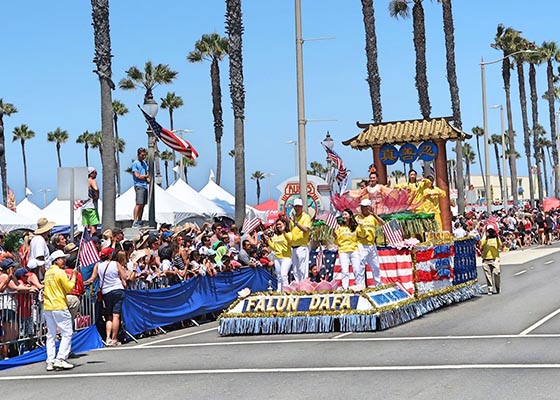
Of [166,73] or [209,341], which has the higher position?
[166,73]

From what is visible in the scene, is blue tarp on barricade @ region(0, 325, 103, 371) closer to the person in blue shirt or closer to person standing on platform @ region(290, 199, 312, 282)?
person standing on platform @ region(290, 199, 312, 282)

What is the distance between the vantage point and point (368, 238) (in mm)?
16766

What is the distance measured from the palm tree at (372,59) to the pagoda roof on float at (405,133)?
15.8 meters

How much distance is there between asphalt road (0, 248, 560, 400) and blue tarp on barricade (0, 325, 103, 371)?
0.30 metres

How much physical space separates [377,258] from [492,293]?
18.4ft

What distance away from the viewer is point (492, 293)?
21.5m

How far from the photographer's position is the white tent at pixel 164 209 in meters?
36.2

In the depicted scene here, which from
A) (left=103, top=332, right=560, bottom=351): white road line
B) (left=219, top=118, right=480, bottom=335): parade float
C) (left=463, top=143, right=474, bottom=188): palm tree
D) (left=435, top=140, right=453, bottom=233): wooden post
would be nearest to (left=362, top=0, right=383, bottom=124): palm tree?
(left=219, top=118, right=480, bottom=335): parade float

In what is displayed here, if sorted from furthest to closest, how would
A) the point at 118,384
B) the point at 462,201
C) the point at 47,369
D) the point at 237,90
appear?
the point at 462,201 → the point at 237,90 → the point at 47,369 → the point at 118,384

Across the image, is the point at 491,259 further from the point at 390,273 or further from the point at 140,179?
the point at 140,179

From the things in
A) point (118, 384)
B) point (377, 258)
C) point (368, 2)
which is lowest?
point (118, 384)

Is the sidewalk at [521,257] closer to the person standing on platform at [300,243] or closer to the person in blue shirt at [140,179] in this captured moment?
the person in blue shirt at [140,179]

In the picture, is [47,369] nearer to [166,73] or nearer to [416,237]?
[416,237]

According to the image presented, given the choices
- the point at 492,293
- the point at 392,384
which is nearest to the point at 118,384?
the point at 392,384
